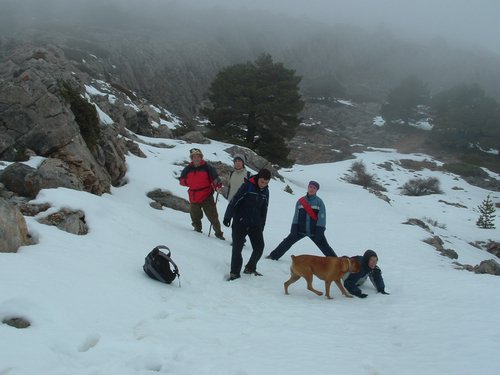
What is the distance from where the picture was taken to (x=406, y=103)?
205 ft

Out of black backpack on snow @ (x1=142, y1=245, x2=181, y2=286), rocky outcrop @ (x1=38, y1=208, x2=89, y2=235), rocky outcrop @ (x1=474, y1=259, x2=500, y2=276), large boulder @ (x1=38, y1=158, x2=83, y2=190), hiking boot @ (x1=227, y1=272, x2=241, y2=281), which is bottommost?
hiking boot @ (x1=227, y1=272, x2=241, y2=281)

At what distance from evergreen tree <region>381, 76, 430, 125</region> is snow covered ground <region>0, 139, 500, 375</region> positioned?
2297 inches

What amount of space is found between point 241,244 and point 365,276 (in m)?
2.29

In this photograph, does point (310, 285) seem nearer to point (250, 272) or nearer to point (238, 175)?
point (250, 272)

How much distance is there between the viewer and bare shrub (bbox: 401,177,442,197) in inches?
1293

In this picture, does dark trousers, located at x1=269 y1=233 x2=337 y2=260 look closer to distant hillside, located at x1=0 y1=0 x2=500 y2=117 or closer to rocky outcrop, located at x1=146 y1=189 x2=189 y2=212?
rocky outcrop, located at x1=146 y1=189 x2=189 y2=212

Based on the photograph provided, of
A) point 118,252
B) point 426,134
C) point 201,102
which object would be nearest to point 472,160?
point 426,134

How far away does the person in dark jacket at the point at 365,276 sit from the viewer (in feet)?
22.2

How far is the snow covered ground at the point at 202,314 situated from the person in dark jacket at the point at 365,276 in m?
0.18

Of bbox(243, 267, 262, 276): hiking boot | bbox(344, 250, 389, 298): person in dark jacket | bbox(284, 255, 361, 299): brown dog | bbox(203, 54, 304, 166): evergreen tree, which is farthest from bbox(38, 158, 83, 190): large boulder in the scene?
bbox(203, 54, 304, 166): evergreen tree

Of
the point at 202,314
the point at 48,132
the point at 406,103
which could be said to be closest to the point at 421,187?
the point at 48,132

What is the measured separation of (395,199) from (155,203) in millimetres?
19269

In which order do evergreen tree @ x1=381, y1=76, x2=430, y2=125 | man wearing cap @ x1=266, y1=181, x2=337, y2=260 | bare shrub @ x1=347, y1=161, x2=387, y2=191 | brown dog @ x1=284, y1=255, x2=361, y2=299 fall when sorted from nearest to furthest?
brown dog @ x1=284, y1=255, x2=361, y2=299 < man wearing cap @ x1=266, y1=181, x2=337, y2=260 < bare shrub @ x1=347, y1=161, x2=387, y2=191 < evergreen tree @ x1=381, y1=76, x2=430, y2=125

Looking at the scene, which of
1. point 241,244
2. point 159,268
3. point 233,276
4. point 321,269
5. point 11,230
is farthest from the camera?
point 241,244
